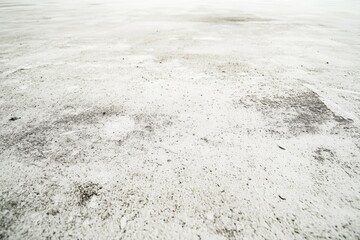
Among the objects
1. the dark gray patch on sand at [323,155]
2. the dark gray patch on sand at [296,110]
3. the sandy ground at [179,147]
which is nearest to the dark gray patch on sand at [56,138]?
the sandy ground at [179,147]

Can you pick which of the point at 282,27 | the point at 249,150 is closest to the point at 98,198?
the point at 249,150

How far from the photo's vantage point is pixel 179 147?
7.72 ft

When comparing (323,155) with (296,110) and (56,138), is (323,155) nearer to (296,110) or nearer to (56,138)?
(296,110)

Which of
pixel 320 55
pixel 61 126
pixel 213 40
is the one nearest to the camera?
pixel 61 126

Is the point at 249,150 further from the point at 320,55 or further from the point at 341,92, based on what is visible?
the point at 320,55

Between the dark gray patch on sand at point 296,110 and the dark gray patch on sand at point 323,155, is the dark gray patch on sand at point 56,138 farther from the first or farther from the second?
the dark gray patch on sand at point 323,155

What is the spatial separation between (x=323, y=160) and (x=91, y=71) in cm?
380

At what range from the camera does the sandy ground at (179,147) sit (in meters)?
1.65

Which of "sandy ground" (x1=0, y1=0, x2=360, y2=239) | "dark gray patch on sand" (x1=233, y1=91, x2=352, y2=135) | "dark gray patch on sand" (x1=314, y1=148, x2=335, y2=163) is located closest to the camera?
"sandy ground" (x1=0, y1=0, x2=360, y2=239)

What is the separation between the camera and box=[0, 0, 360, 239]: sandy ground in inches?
64.8

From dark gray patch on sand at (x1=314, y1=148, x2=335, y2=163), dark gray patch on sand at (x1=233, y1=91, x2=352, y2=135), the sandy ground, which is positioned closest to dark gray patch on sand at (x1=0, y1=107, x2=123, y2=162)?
the sandy ground

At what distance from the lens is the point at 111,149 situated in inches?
91.1

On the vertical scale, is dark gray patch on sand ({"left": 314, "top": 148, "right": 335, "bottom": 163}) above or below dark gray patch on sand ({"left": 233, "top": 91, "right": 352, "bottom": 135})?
below

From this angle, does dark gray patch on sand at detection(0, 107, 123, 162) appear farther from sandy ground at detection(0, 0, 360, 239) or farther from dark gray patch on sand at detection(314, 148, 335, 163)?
dark gray patch on sand at detection(314, 148, 335, 163)
